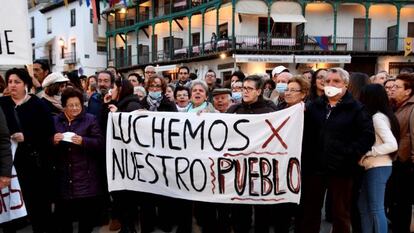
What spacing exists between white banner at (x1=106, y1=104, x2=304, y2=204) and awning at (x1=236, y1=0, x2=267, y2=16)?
81.0 ft

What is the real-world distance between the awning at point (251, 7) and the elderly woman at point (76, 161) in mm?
24922

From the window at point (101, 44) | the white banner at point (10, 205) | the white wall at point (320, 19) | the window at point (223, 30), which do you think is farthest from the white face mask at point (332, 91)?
the window at point (101, 44)

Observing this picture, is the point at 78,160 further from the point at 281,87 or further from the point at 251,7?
the point at 251,7

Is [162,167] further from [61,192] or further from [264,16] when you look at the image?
[264,16]

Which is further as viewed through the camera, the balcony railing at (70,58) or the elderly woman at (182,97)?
the balcony railing at (70,58)

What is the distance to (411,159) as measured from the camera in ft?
16.0

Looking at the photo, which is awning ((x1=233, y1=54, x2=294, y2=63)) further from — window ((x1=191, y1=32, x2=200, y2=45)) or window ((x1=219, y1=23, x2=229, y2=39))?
window ((x1=191, y1=32, x2=200, y2=45))

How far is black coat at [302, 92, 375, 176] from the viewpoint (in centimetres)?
426

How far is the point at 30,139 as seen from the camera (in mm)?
4707

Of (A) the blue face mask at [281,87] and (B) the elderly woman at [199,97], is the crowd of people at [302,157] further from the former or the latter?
(A) the blue face mask at [281,87]

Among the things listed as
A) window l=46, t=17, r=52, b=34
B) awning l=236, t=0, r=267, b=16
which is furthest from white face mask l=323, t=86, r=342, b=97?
window l=46, t=17, r=52, b=34

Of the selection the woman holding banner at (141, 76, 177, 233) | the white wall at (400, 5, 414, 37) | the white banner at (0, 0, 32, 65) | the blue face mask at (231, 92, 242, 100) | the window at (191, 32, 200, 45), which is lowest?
the woman holding banner at (141, 76, 177, 233)

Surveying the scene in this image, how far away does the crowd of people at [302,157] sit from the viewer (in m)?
4.39

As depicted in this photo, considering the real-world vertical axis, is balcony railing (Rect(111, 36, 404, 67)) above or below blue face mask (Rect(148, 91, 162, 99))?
above
